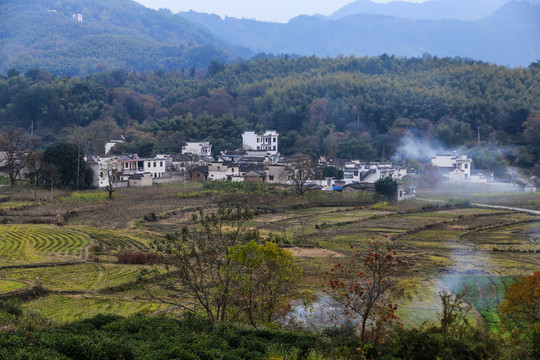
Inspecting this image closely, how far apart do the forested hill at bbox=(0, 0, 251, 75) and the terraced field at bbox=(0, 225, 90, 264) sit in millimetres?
96658

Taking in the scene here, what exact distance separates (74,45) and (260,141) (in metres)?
89.0

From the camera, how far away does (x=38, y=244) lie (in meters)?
22.2

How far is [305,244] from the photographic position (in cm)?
2372

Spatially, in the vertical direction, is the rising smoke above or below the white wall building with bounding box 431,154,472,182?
above

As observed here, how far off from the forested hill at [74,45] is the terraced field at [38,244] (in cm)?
9666

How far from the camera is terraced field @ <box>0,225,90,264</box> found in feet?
65.7

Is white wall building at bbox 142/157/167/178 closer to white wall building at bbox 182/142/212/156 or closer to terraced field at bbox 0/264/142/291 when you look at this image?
white wall building at bbox 182/142/212/156

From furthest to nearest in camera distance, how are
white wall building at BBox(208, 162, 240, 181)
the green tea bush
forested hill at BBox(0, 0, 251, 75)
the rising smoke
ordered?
forested hill at BBox(0, 0, 251, 75) < the rising smoke < white wall building at BBox(208, 162, 240, 181) < the green tea bush

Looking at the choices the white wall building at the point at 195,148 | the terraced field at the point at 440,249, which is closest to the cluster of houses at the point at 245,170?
the white wall building at the point at 195,148

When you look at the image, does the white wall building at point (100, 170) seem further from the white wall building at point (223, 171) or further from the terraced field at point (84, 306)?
the terraced field at point (84, 306)

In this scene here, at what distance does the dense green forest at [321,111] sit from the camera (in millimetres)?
57094

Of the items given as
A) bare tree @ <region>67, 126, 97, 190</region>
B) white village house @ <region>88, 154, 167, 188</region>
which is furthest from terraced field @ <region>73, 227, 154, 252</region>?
bare tree @ <region>67, 126, 97, 190</region>

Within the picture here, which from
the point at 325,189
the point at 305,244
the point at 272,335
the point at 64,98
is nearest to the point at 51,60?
the point at 64,98

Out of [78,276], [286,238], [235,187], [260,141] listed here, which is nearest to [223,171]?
[235,187]
